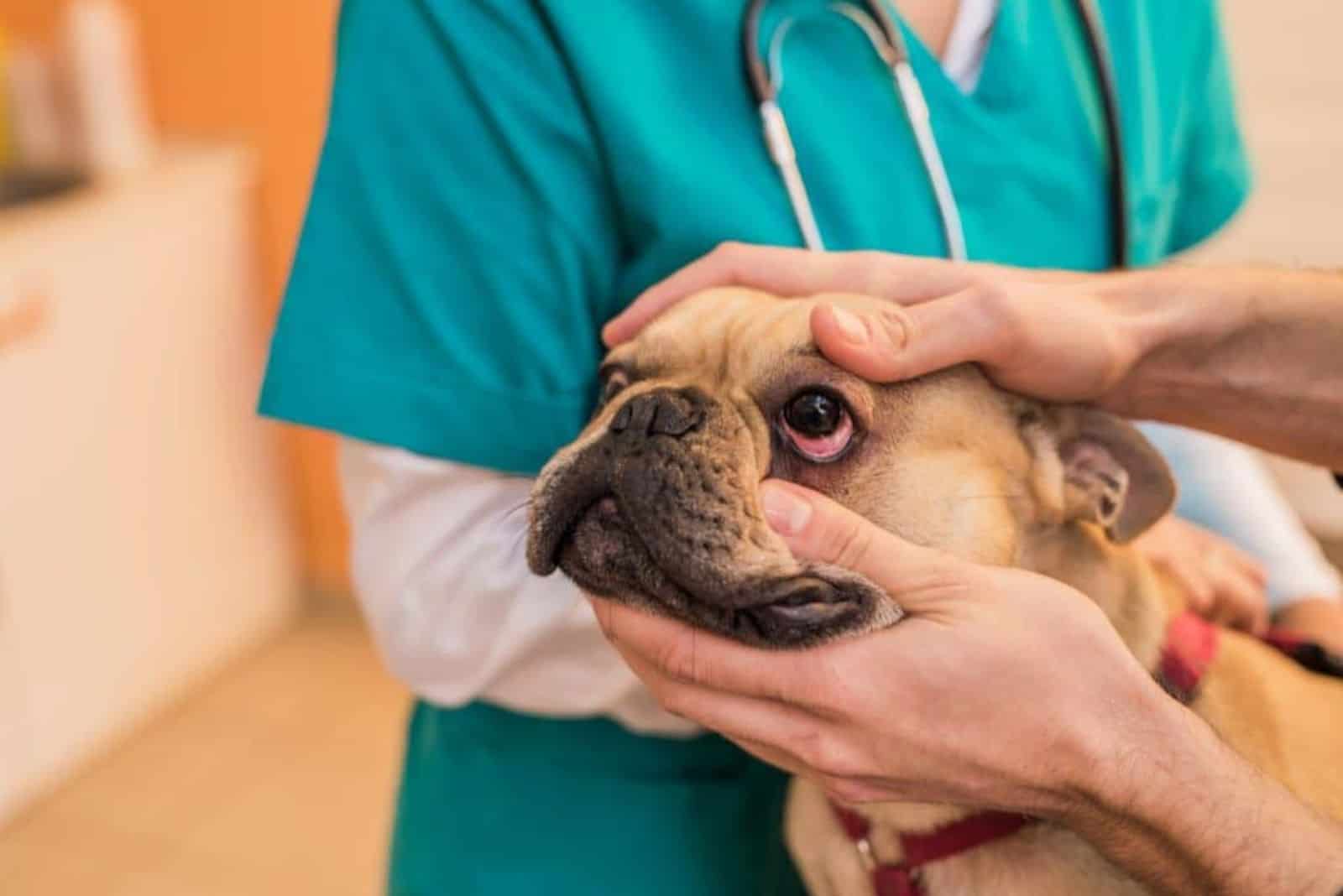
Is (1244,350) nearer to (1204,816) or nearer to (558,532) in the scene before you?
(1204,816)

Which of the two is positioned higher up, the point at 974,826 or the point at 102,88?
the point at 102,88

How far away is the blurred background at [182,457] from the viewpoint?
2416mm

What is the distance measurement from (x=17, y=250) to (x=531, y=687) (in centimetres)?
174

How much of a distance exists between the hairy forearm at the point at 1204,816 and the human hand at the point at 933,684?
0.05 ft

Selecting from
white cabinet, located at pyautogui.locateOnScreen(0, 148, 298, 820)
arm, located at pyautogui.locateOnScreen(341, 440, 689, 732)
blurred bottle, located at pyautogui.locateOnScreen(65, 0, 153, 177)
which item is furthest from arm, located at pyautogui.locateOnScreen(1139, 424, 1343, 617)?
blurred bottle, located at pyautogui.locateOnScreen(65, 0, 153, 177)

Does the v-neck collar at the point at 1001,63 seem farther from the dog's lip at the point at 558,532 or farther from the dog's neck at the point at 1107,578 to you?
the dog's lip at the point at 558,532

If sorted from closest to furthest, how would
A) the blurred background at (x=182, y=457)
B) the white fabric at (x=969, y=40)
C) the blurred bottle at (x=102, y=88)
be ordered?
the white fabric at (x=969, y=40), the blurred background at (x=182, y=457), the blurred bottle at (x=102, y=88)

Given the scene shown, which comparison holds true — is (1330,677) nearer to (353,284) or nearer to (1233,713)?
(1233,713)

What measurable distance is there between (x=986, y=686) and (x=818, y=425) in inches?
9.3

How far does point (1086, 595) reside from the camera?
109cm

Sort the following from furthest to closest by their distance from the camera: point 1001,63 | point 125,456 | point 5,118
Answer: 1. point 5,118
2. point 125,456
3. point 1001,63

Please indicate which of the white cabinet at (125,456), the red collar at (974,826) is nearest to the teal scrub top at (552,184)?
the red collar at (974,826)

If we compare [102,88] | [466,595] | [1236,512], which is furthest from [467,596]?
[102,88]

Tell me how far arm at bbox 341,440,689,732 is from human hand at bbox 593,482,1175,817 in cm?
25
